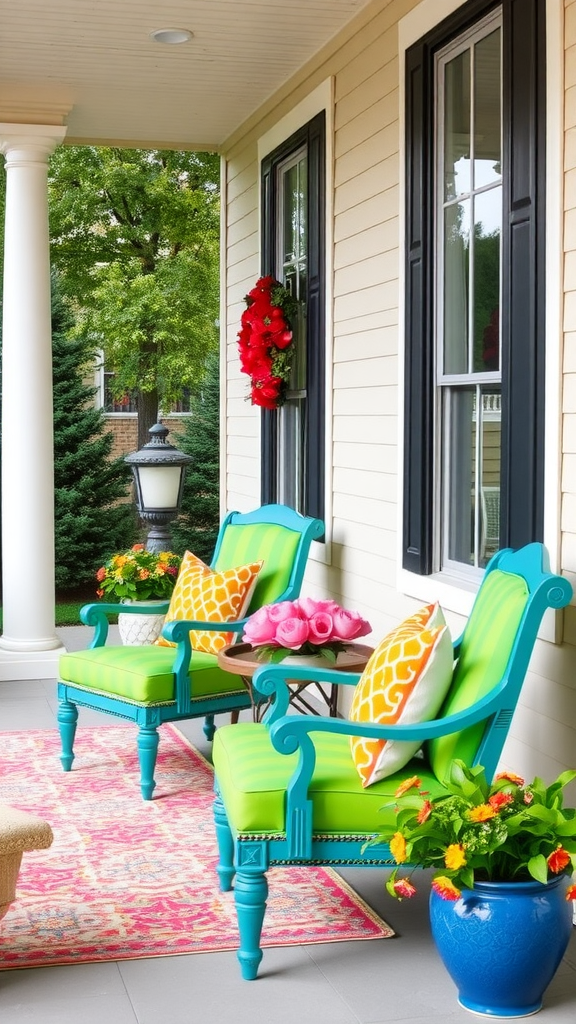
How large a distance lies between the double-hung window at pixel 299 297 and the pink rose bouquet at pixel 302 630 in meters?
1.91

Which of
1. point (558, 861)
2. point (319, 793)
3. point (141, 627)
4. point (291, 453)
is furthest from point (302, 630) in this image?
point (291, 453)

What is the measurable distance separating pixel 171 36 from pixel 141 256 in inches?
309

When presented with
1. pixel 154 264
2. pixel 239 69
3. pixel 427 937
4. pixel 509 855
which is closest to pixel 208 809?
pixel 427 937

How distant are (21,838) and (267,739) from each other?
0.76 m

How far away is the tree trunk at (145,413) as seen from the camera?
44.5ft

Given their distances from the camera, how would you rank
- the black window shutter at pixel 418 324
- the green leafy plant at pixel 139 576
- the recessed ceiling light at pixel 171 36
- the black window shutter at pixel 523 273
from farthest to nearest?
1. the green leafy plant at pixel 139 576
2. the recessed ceiling light at pixel 171 36
3. the black window shutter at pixel 418 324
4. the black window shutter at pixel 523 273

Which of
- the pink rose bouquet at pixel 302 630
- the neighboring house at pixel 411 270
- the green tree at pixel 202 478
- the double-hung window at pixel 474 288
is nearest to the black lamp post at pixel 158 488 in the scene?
the neighboring house at pixel 411 270

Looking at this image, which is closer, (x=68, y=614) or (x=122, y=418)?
(x=68, y=614)

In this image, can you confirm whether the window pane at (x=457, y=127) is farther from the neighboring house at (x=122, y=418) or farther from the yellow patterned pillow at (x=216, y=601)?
the neighboring house at (x=122, y=418)

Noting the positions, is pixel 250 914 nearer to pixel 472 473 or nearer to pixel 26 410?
pixel 472 473

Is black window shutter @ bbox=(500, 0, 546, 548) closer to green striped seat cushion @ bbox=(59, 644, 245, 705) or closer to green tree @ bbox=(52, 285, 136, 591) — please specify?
green striped seat cushion @ bbox=(59, 644, 245, 705)

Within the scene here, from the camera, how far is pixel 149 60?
586 cm

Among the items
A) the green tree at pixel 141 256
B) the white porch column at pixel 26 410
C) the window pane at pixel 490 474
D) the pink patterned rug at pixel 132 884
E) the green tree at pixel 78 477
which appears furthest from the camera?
the green tree at pixel 141 256

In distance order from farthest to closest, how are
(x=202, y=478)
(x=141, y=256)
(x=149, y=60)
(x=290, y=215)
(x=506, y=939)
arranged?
(x=202, y=478), (x=141, y=256), (x=290, y=215), (x=149, y=60), (x=506, y=939)
